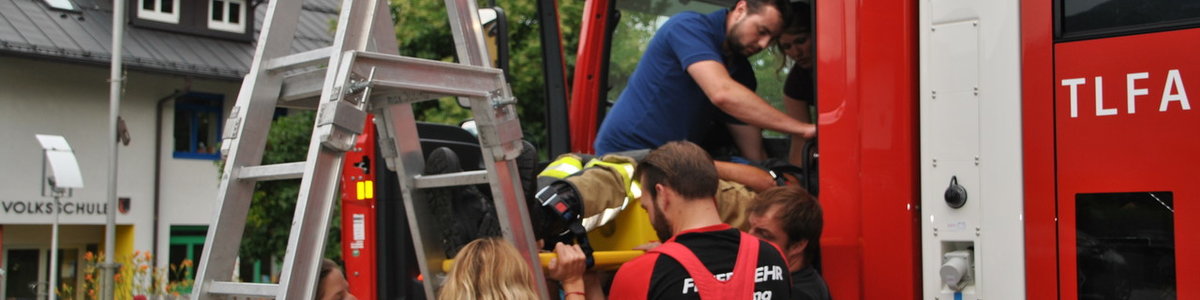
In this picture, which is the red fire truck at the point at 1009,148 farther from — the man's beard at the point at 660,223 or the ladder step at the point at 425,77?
the ladder step at the point at 425,77

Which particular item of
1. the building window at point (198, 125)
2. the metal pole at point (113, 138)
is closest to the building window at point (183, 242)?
the building window at point (198, 125)

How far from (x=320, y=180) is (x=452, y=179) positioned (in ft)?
2.22

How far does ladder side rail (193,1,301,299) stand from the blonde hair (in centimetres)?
50

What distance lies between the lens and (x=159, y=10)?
65.0 feet

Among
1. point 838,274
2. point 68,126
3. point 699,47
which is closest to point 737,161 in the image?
point 699,47

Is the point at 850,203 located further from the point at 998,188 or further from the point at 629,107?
the point at 629,107

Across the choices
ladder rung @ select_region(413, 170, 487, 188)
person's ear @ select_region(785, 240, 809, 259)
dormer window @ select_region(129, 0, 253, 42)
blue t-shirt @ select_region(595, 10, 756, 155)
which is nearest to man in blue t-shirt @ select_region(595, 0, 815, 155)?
blue t-shirt @ select_region(595, 10, 756, 155)

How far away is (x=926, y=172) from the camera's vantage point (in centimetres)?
295

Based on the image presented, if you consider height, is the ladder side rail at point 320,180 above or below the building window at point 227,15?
below

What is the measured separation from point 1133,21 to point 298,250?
6.20 ft

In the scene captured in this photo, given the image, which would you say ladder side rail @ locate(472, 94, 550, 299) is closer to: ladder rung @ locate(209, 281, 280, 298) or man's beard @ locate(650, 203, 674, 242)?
man's beard @ locate(650, 203, 674, 242)

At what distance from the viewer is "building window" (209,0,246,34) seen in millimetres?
20203

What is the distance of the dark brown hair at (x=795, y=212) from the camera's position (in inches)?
123

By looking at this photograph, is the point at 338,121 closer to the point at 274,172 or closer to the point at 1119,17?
the point at 274,172
